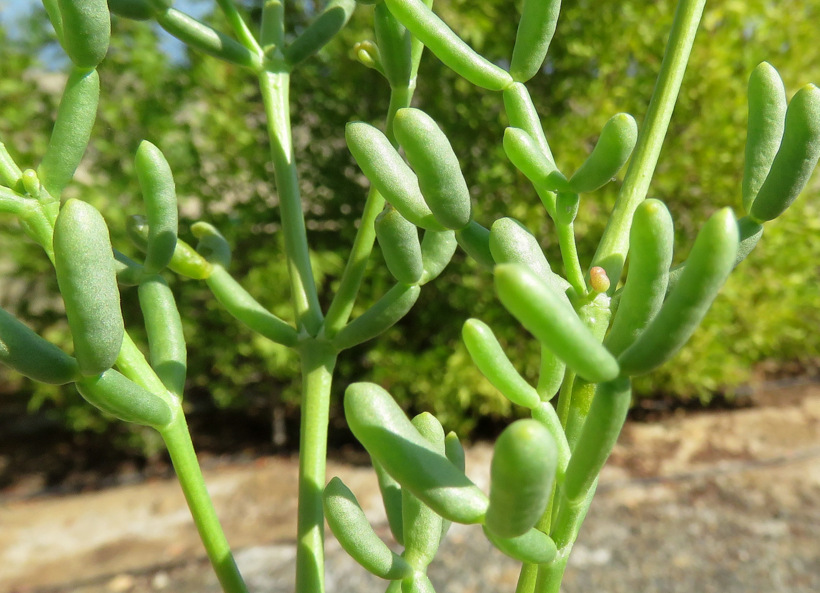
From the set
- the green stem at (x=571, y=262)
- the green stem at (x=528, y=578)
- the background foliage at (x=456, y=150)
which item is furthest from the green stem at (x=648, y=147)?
the background foliage at (x=456, y=150)

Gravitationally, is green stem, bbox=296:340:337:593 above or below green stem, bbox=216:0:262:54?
below

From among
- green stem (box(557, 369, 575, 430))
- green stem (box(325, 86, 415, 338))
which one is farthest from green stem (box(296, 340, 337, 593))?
green stem (box(557, 369, 575, 430))

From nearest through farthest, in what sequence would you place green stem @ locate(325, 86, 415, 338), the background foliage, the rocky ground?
green stem @ locate(325, 86, 415, 338) → the rocky ground → the background foliage

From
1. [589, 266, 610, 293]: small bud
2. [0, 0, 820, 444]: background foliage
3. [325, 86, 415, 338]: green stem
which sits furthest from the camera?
[0, 0, 820, 444]: background foliage

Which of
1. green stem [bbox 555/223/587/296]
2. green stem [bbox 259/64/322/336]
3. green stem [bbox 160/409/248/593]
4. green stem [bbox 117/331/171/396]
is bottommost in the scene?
green stem [bbox 160/409/248/593]

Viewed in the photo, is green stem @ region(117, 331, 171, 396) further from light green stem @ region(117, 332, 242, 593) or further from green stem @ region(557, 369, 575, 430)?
green stem @ region(557, 369, 575, 430)

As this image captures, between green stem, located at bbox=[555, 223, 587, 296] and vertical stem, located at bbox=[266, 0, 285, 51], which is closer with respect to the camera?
green stem, located at bbox=[555, 223, 587, 296]

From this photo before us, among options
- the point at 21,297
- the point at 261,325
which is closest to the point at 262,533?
the point at 21,297
